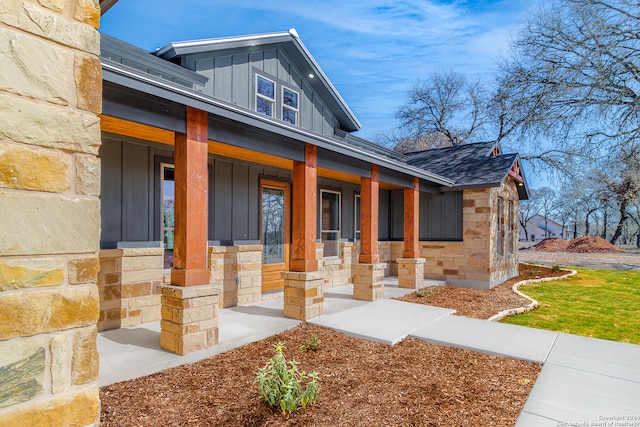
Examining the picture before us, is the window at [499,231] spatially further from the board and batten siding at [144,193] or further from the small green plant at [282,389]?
the small green plant at [282,389]

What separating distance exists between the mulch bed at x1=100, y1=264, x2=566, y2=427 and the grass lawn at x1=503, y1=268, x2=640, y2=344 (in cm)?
306

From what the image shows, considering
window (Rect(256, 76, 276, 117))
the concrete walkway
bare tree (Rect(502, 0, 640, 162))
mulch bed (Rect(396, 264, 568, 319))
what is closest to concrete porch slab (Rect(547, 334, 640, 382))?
the concrete walkway

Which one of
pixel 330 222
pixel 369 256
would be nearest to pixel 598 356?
pixel 369 256

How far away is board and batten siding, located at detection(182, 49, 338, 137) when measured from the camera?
305 inches

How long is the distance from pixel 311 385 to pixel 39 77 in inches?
122

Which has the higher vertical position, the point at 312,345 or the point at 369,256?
the point at 369,256

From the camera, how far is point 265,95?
29.0ft

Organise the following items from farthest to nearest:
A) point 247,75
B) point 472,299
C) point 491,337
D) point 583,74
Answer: point 583,74 → point 472,299 → point 247,75 → point 491,337

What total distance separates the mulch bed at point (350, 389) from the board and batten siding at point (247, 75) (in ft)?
15.9

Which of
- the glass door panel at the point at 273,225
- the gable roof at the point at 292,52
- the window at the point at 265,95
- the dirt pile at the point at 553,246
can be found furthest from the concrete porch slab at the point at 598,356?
the dirt pile at the point at 553,246

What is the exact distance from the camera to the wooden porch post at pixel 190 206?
4.53 m

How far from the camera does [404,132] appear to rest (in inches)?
1120

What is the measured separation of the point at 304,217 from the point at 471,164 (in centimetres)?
833

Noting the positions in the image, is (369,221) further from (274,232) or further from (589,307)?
(589,307)
